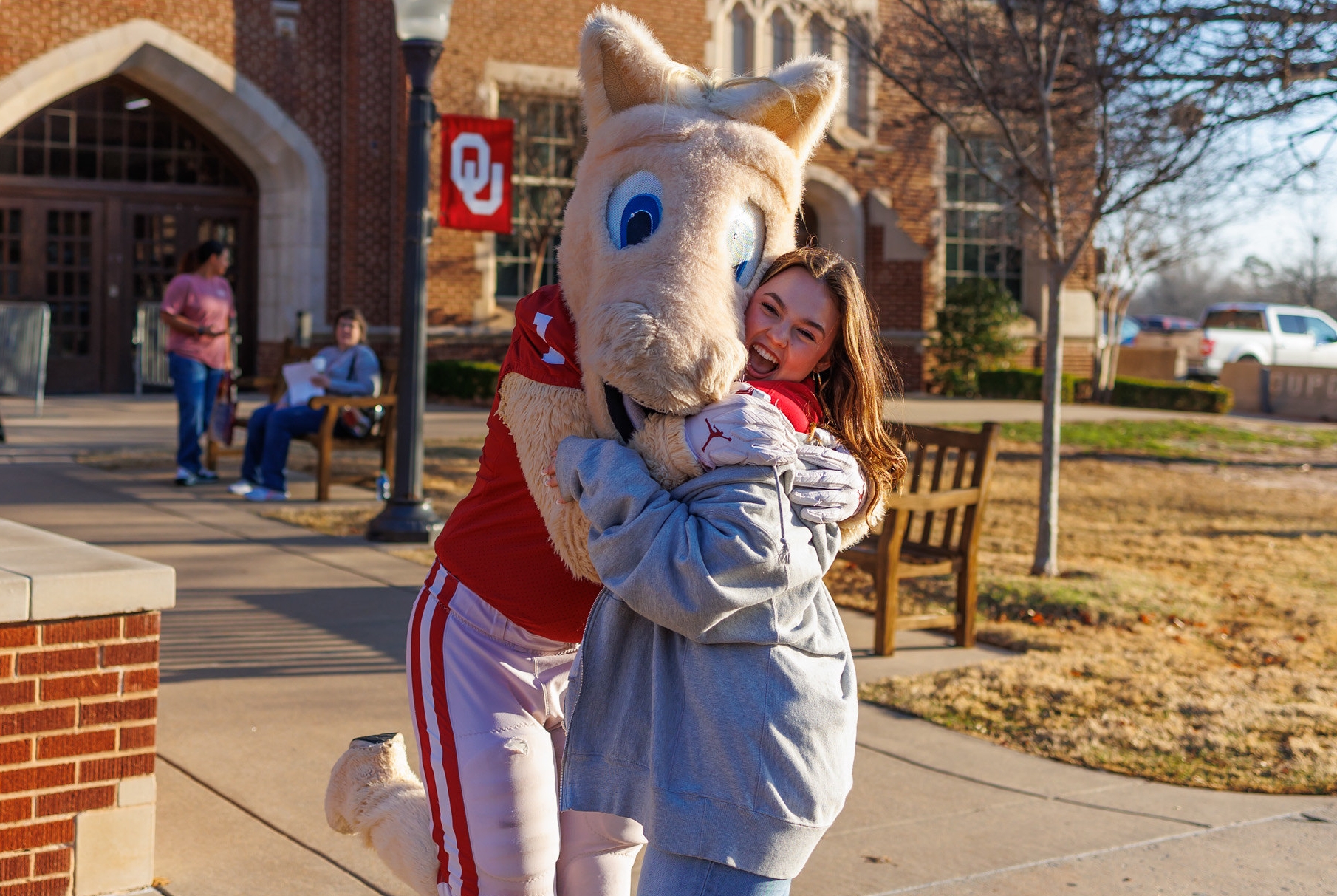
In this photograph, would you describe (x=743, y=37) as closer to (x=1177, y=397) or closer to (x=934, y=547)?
(x=1177, y=397)

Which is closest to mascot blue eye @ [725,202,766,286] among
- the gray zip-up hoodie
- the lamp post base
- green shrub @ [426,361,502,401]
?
the gray zip-up hoodie

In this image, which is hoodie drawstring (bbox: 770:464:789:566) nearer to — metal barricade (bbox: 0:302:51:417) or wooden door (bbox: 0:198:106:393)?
metal barricade (bbox: 0:302:51:417)

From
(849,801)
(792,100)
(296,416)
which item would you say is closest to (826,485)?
(792,100)

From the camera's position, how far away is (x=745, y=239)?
2.16 metres

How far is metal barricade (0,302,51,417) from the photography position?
1384 cm

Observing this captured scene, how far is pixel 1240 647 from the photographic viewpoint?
6211mm

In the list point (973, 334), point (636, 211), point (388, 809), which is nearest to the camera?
point (636, 211)

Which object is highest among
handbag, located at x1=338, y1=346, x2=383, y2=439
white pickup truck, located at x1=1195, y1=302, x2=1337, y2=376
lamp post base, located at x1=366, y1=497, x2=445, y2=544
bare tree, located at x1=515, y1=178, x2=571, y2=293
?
bare tree, located at x1=515, y1=178, x2=571, y2=293

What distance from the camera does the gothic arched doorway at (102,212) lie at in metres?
17.0

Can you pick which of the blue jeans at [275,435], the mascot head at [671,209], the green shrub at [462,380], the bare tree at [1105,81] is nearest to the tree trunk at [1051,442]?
the bare tree at [1105,81]

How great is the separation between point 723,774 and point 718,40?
1947 cm

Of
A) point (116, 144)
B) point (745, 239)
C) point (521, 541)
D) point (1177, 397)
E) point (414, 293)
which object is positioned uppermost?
point (116, 144)

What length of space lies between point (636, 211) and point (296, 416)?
7446 mm

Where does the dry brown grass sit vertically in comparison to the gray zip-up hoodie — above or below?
below
